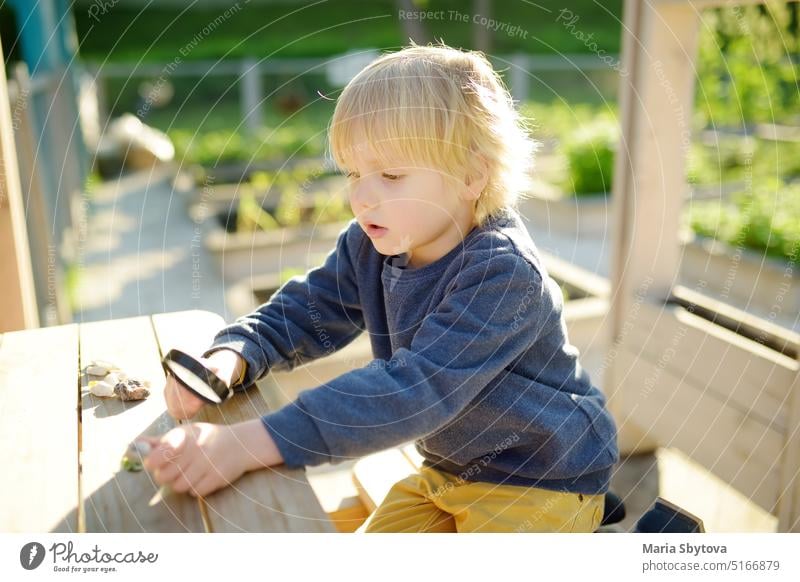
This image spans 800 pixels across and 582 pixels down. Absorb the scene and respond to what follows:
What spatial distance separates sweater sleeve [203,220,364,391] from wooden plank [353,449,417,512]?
27cm

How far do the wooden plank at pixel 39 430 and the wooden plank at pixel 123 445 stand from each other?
0.8 inches

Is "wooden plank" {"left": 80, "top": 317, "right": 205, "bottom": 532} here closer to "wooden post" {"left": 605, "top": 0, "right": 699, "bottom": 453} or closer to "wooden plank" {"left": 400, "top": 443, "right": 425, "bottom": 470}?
"wooden plank" {"left": 400, "top": 443, "right": 425, "bottom": 470}

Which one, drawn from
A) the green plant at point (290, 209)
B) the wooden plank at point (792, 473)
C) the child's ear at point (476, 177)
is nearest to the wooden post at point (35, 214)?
the green plant at point (290, 209)

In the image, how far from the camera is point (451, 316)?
42.3 inches

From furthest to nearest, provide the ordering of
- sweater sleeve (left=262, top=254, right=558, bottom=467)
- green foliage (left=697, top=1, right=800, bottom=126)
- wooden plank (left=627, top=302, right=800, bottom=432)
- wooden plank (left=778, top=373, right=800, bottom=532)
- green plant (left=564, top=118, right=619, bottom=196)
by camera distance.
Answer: green plant (left=564, top=118, right=619, bottom=196), green foliage (left=697, top=1, right=800, bottom=126), wooden plank (left=627, top=302, right=800, bottom=432), wooden plank (left=778, top=373, right=800, bottom=532), sweater sleeve (left=262, top=254, right=558, bottom=467)

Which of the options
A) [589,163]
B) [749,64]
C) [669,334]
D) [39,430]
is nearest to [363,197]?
[39,430]

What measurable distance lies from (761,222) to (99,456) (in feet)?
9.62

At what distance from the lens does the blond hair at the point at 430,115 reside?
3.88 feet

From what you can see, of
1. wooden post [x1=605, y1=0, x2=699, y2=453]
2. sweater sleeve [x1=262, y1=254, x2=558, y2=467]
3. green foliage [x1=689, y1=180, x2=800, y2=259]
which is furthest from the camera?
green foliage [x1=689, y1=180, x2=800, y2=259]

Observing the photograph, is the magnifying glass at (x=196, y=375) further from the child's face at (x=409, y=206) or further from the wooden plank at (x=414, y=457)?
the wooden plank at (x=414, y=457)

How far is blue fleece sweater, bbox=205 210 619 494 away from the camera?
0.98 m

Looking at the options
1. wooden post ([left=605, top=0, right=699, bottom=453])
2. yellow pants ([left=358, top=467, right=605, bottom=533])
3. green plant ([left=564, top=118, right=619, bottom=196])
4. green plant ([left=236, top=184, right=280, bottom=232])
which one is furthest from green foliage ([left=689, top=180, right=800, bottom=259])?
green plant ([left=236, top=184, right=280, bottom=232])

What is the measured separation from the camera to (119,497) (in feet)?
2.92

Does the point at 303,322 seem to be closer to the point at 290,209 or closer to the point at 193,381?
the point at 193,381
